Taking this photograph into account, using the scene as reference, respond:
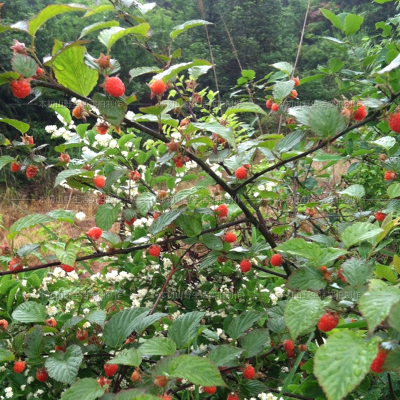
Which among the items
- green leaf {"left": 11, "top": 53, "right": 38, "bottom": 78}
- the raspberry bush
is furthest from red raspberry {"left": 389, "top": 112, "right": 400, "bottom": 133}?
green leaf {"left": 11, "top": 53, "right": 38, "bottom": 78}

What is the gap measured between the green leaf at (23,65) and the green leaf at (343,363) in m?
0.44

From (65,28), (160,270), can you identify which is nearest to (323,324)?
(160,270)

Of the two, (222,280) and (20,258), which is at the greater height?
(20,258)

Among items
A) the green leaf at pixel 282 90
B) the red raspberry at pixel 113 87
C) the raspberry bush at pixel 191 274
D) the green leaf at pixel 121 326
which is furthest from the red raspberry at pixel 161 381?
the green leaf at pixel 282 90

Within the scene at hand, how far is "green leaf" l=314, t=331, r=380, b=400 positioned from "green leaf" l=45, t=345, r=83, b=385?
0.39 metres

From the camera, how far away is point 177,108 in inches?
26.0

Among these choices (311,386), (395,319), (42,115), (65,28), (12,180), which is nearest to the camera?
(395,319)

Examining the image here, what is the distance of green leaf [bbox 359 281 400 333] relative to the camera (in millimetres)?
302

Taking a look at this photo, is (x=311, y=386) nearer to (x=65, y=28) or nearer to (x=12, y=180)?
(x=12, y=180)

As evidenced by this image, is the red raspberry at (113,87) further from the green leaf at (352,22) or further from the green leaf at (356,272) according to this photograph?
the green leaf at (352,22)

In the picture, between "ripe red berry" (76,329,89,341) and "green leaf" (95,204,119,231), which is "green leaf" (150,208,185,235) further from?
"ripe red berry" (76,329,89,341)

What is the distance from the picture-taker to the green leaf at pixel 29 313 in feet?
2.11

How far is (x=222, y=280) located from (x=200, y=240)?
333 millimetres

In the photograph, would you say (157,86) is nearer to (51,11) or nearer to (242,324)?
(51,11)
